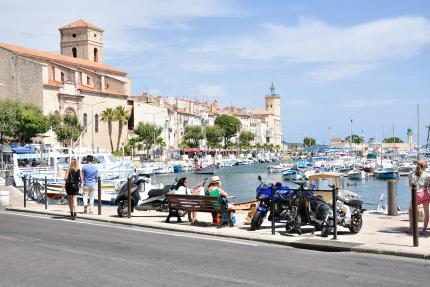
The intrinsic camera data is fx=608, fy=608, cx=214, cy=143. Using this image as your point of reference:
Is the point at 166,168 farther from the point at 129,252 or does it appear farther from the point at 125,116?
the point at 129,252

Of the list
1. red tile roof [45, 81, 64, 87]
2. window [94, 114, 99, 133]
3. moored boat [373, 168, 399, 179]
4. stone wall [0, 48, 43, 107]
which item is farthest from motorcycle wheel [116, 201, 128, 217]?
window [94, 114, 99, 133]

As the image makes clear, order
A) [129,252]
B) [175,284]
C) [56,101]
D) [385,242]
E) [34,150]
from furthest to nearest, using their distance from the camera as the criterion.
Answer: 1. [56,101]
2. [34,150]
3. [385,242]
4. [129,252]
5. [175,284]

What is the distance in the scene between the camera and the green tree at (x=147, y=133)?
10807 cm

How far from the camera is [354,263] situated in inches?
398

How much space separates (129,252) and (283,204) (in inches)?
169

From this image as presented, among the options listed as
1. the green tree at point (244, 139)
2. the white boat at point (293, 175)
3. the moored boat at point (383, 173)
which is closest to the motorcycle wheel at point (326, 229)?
the white boat at point (293, 175)

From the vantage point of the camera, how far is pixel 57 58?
338ft

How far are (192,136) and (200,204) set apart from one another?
121419 millimetres

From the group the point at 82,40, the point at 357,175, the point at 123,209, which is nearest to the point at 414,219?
the point at 123,209

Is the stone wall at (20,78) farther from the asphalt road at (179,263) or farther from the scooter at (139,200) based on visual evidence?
the asphalt road at (179,263)

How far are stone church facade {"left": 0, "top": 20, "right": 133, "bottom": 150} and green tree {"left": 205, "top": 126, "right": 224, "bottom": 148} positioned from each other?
29312 millimetres

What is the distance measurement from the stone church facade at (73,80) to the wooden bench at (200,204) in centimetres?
6203

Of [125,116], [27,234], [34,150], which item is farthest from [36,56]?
[27,234]

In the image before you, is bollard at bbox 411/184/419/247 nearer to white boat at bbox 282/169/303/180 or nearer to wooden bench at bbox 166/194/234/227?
wooden bench at bbox 166/194/234/227
